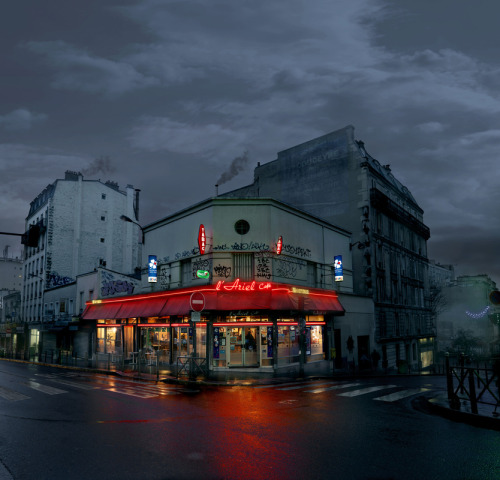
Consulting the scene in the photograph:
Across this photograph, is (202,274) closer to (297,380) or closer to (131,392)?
(297,380)

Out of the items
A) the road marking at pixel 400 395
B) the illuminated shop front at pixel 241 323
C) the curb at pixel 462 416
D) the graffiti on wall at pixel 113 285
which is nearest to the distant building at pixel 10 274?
the graffiti on wall at pixel 113 285

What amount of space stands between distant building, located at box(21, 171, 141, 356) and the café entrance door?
28.8 metres

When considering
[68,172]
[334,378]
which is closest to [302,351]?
[334,378]

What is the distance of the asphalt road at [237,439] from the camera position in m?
6.73

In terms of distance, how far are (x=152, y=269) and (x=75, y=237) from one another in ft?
81.0

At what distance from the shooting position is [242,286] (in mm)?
22875

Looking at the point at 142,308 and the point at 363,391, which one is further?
the point at 142,308

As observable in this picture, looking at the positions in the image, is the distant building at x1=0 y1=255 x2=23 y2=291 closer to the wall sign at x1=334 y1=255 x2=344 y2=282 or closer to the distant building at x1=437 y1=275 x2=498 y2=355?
the wall sign at x1=334 y1=255 x2=344 y2=282

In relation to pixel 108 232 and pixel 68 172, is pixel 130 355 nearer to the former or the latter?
pixel 108 232

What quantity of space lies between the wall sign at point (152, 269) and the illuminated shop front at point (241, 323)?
3.74ft

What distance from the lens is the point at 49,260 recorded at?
4775 cm

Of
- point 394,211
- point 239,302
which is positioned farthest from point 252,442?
point 394,211

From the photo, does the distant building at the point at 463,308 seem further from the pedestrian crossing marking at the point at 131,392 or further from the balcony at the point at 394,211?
the pedestrian crossing marking at the point at 131,392

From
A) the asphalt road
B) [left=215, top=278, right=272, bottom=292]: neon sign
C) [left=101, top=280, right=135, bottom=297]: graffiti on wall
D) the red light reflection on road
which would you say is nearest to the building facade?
[left=215, top=278, right=272, bottom=292]: neon sign
